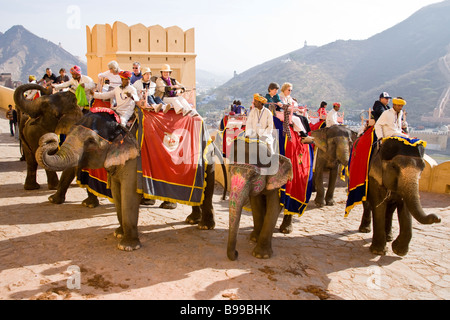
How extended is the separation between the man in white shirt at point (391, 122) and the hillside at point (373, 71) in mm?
77285

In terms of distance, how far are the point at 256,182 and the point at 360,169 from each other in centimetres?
223

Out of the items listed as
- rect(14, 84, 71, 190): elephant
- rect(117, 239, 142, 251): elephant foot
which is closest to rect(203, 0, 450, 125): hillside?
rect(14, 84, 71, 190): elephant

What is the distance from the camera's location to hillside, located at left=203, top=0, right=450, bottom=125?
88250 millimetres

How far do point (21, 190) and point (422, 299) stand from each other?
8.40m

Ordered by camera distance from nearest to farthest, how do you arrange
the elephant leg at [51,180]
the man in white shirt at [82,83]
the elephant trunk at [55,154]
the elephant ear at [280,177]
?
the elephant trunk at [55,154] < the elephant ear at [280,177] < the man in white shirt at [82,83] < the elephant leg at [51,180]

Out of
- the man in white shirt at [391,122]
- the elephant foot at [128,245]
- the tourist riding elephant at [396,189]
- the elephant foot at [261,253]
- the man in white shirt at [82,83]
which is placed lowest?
the elephant foot at [261,253]

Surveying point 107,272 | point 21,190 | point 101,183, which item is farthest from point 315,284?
point 21,190

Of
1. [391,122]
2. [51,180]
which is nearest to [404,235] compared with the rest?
[391,122]

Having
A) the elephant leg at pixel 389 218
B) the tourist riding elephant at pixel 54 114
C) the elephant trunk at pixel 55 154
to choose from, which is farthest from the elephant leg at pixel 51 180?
the elephant leg at pixel 389 218

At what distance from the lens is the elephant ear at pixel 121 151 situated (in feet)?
19.9

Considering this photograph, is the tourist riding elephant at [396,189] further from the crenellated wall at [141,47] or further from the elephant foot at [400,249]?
the crenellated wall at [141,47]

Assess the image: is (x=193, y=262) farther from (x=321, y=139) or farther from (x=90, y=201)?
(x=321, y=139)

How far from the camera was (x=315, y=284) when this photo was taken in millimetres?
5414

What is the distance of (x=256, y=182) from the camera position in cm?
579
